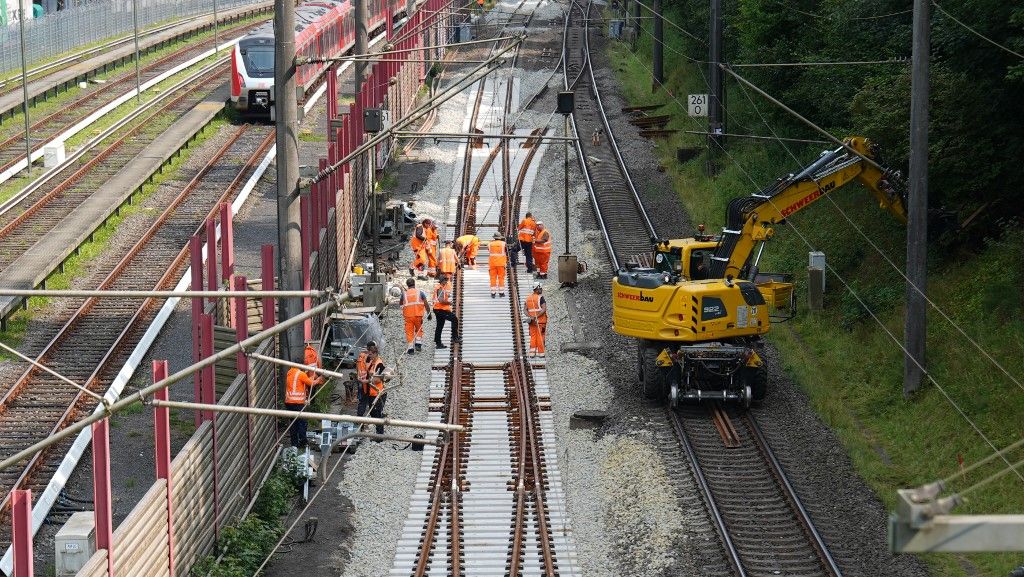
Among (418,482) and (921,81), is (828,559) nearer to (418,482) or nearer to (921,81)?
(418,482)

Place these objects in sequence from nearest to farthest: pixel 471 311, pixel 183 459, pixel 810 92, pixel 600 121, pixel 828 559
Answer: pixel 183 459, pixel 828 559, pixel 471 311, pixel 810 92, pixel 600 121

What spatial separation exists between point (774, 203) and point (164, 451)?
42.9ft

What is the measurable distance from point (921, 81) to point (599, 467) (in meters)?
7.59

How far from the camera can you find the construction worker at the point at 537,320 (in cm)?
2712

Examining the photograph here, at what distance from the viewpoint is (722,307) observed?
24.6 metres

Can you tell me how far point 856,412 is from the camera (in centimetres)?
2462

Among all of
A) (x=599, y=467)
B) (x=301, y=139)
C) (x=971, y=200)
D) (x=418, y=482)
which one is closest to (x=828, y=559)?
(x=599, y=467)

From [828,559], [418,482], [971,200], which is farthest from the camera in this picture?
[971,200]

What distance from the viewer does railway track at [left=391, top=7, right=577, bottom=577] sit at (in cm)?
1912

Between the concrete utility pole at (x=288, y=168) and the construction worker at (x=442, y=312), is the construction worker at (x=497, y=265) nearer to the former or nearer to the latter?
the construction worker at (x=442, y=312)

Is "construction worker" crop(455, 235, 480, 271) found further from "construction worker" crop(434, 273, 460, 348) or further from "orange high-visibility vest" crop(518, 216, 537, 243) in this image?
"construction worker" crop(434, 273, 460, 348)

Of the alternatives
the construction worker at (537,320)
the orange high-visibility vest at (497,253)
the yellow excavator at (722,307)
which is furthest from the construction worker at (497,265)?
the yellow excavator at (722,307)

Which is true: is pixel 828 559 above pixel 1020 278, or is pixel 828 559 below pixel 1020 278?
below

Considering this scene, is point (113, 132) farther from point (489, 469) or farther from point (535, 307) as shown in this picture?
point (489, 469)
